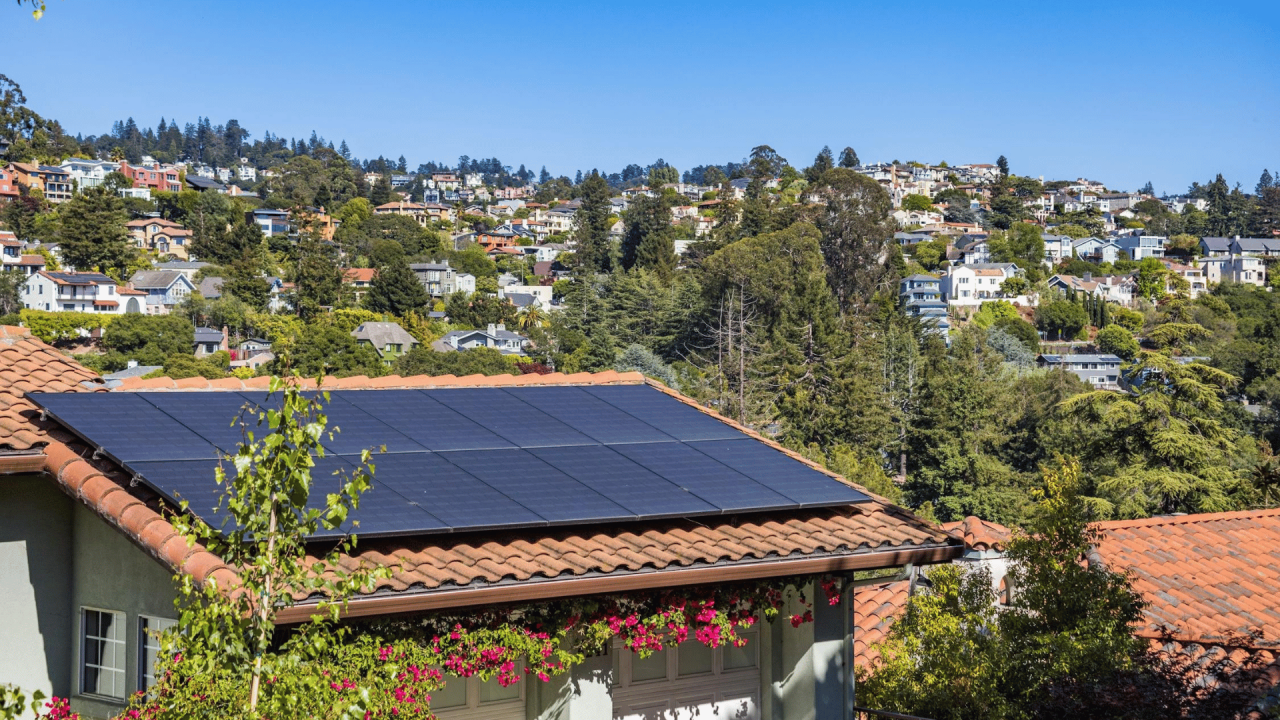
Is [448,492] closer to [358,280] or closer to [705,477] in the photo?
[705,477]

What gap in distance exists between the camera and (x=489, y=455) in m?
8.91

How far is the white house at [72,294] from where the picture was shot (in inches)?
4284

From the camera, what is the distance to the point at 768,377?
75000 mm

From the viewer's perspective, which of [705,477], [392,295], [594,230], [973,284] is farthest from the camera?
[973,284]

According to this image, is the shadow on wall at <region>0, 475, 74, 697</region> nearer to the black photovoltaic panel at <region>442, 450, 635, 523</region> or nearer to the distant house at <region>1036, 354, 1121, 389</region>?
the black photovoltaic panel at <region>442, 450, 635, 523</region>

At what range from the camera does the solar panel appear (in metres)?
8.52

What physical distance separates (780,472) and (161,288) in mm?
116471

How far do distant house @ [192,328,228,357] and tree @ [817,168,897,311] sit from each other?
5310 centimetres

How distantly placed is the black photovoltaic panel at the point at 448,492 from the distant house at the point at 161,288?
112 metres

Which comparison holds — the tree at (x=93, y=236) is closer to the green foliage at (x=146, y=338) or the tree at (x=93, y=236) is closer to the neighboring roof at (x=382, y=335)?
the green foliage at (x=146, y=338)

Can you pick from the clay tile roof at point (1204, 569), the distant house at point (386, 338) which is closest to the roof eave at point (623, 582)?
the clay tile roof at point (1204, 569)

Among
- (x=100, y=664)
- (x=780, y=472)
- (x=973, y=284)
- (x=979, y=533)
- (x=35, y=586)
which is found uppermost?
(x=973, y=284)

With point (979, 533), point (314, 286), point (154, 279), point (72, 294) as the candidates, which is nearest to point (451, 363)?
point (314, 286)

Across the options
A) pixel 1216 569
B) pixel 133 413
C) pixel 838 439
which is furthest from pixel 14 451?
pixel 838 439
